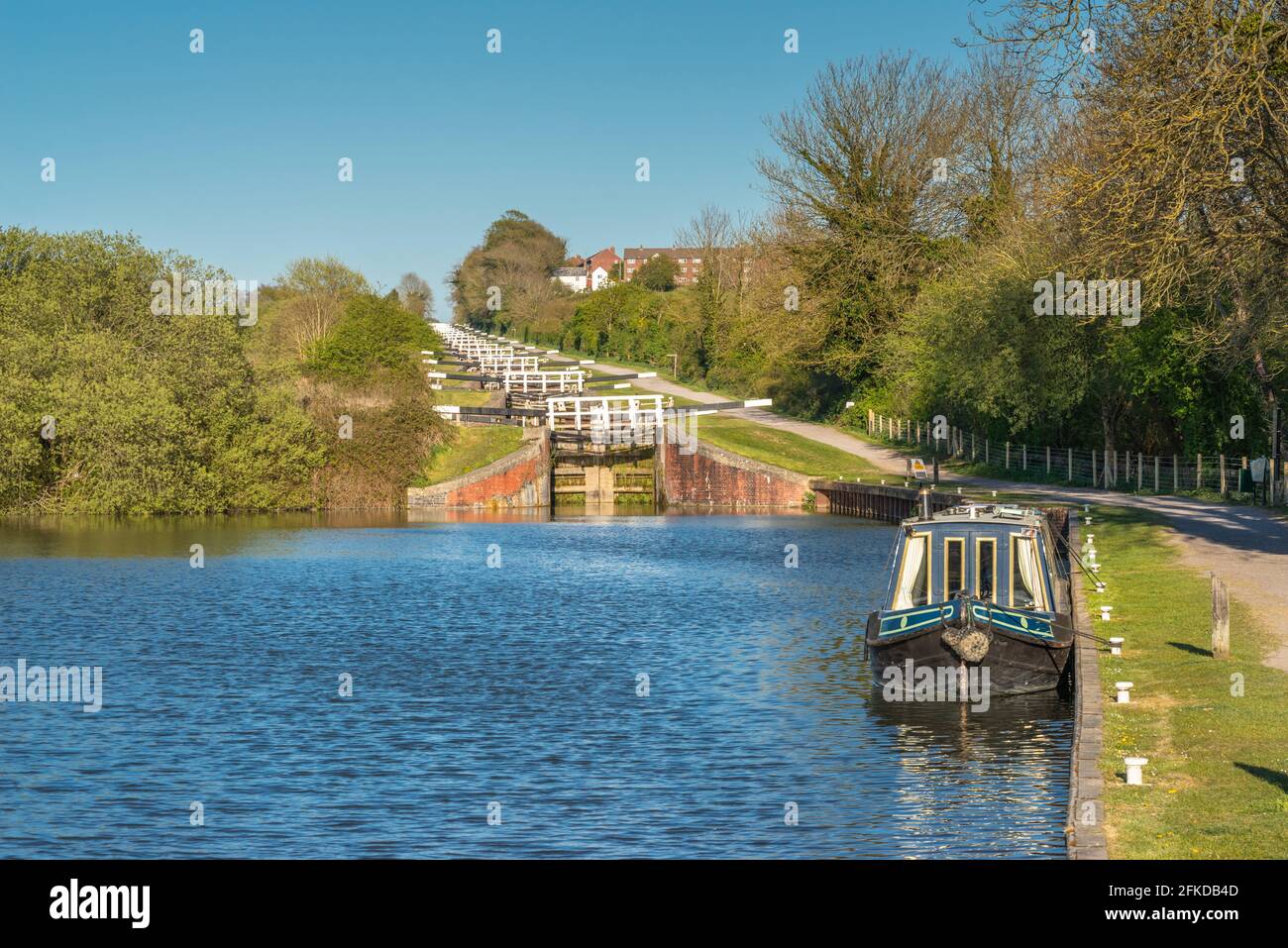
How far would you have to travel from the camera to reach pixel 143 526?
5972 cm

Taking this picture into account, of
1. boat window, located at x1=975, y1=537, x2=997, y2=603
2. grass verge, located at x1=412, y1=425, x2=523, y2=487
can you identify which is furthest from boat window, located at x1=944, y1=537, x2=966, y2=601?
grass verge, located at x1=412, y1=425, x2=523, y2=487

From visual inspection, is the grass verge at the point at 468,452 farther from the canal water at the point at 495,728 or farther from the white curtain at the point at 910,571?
the white curtain at the point at 910,571

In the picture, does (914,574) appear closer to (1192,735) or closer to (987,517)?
(987,517)

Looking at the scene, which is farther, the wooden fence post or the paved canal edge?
the wooden fence post

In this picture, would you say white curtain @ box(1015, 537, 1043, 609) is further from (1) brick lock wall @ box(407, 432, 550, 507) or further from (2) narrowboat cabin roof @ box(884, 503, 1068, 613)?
(1) brick lock wall @ box(407, 432, 550, 507)

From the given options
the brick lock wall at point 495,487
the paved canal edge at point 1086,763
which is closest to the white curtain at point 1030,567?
the paved canal edge at point 1086,763

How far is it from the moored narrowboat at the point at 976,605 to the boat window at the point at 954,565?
0.02 m

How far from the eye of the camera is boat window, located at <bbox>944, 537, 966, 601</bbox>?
1040 inches

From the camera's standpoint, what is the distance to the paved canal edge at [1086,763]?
13.2m

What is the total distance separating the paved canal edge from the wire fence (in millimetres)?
24629

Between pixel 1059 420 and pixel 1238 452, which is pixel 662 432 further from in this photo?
pixel 1238 452

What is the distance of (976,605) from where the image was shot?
24.3 meters

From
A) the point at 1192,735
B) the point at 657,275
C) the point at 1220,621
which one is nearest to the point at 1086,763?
the point at 1192,735
